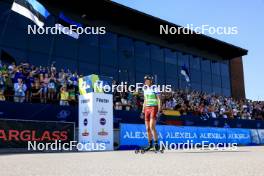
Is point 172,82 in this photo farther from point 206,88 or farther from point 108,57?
point 108,57

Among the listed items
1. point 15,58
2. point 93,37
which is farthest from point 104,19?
point 15,58

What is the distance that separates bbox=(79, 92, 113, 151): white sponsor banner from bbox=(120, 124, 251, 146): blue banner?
92.3 inches

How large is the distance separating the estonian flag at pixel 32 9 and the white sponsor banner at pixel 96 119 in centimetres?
390

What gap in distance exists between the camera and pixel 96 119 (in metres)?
15.3


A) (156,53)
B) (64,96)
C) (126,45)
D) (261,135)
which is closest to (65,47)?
(126,45)

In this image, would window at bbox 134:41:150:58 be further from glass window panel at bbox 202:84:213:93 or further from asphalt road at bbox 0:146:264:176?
asphalt road at bbox 0:146:264:176

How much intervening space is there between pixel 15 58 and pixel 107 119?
8722 millimetres

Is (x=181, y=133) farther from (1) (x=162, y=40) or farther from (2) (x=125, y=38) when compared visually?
(1) (x=162, y=40)

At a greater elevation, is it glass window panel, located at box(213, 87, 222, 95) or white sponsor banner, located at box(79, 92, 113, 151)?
glass window panel, located at box(213, 87, 222, 95)

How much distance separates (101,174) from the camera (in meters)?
4.99

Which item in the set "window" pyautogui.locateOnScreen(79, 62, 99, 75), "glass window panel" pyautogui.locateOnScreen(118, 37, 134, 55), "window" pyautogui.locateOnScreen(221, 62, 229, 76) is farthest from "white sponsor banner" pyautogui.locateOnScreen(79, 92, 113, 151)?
"window" pyautogui.locateOnScreen(221, 62, 229, 76)

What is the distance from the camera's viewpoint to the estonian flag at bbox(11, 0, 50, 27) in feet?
52.2

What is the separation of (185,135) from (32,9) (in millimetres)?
10821

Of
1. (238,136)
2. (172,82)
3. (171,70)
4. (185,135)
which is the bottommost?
(238,136)
